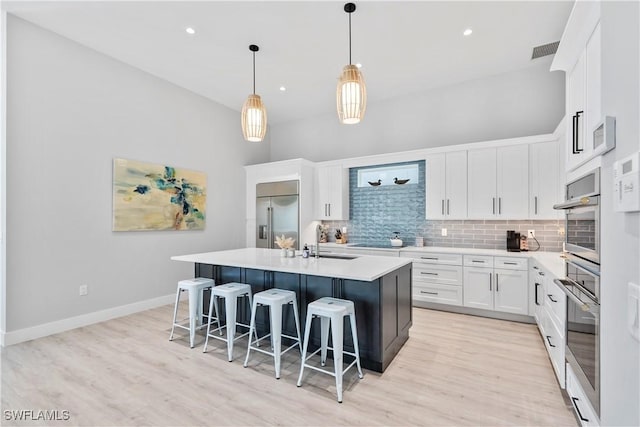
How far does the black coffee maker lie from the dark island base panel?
184 cm

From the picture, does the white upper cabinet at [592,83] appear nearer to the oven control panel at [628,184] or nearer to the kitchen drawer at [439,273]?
the oven control panel at [628,184]

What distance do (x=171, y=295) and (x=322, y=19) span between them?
4.41m

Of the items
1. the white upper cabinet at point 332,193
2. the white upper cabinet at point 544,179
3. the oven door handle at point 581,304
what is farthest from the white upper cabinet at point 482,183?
the oven door handle at point 581,304

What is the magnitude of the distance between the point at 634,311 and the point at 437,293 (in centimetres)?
371

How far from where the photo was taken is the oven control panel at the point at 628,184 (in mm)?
785

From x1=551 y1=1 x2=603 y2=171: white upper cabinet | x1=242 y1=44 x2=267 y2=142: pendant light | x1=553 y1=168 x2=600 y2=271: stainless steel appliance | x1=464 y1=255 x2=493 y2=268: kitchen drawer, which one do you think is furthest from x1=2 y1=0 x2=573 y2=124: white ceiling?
x1=464 y1=255 x2=493 y2=268: kitchen drawer

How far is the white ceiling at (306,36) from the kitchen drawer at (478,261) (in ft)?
8.66

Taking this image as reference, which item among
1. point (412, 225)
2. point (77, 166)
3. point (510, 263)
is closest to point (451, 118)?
point (412, 225)

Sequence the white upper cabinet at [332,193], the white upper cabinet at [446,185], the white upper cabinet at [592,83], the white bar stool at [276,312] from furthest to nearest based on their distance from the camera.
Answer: the white upper cabinet at [332,193]
the white upper cabinet at [446,185]
the white bar stool at [276,312]
the white upper cabinet at [592,83]

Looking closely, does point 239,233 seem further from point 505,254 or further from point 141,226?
point 505,254

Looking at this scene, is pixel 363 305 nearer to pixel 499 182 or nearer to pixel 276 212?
pixel 499 182

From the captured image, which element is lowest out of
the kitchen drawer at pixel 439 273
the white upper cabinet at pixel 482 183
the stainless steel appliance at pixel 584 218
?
the kitchen drawer at pixel 439 273

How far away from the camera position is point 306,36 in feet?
11.7

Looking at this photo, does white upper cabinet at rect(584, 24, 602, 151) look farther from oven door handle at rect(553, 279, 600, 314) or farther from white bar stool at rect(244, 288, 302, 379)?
white bar stool at rect(244, 288, 302, 379)
